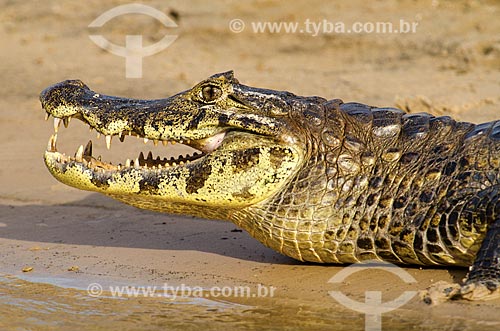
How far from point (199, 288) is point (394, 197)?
1185mm

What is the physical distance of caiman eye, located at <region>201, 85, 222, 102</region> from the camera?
17.1 ft

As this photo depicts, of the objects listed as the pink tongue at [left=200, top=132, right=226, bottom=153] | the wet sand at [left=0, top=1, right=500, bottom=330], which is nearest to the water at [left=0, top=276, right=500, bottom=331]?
the wet sand at [left=0, top=1, right=500, bottom=330]

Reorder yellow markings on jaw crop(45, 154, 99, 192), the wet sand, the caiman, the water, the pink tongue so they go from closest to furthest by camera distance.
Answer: the water < the caiman < the wet sand < the pink tongue < yellow markings on jaw crop(45, 154, 99, 192)

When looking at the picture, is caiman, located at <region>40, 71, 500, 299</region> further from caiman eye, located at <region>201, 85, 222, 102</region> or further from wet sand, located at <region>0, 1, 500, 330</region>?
wet sand, located at <region>0, 1, 500, 330</region>

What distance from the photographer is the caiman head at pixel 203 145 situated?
507cm

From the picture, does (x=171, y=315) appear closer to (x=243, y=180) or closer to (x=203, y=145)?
(x=243, y=180)

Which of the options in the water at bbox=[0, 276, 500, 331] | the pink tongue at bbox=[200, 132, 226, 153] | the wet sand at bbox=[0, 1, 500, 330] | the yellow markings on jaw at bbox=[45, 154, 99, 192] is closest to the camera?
the water at bbox=[0, 276, 500, 331]

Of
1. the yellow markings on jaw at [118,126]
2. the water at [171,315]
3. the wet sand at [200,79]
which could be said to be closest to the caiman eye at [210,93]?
the yellow markings on jaw at [118,126]

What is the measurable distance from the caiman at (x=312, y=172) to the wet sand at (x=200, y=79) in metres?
0.25

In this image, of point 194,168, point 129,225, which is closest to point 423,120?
point 194,168

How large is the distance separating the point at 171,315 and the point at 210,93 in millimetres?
1266

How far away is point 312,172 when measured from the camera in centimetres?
508

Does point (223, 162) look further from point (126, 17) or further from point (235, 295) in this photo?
point (126, 17)

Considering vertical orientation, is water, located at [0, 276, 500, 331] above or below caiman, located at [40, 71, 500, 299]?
below
